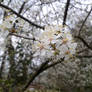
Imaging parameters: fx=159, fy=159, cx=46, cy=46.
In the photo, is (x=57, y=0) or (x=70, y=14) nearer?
(x=57, y=0)

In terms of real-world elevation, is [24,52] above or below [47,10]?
below

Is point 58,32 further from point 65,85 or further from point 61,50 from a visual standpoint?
point 65,85

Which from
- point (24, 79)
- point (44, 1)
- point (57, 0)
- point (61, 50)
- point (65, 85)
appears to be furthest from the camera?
point (24, 79)

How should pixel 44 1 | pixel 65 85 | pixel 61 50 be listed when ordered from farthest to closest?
pixel 65 85 → pixel 44 1 → pixel 61 50

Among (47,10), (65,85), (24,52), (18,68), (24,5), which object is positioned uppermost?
(24,5)

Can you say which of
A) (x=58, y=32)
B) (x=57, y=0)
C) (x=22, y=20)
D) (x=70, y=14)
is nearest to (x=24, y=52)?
(x=70, y=14)

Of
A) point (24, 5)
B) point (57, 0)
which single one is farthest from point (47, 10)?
point (24, 5)
